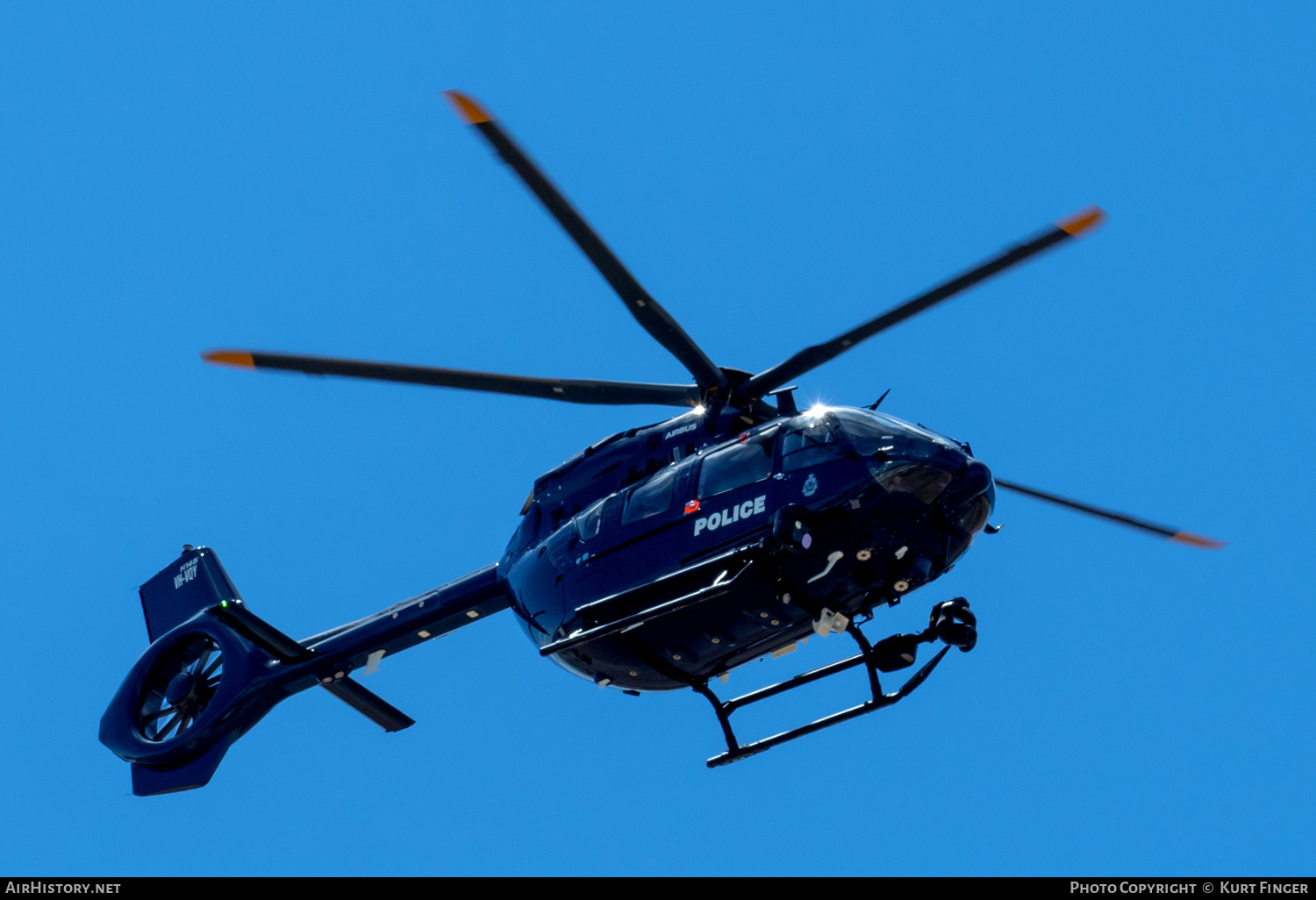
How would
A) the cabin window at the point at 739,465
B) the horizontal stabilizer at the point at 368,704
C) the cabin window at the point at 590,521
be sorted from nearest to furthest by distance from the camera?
1. the cabin window at the point at 739,465
2. the cabin window at the point at 590,521
3. the horizontal stabilizer at the point at 368,704

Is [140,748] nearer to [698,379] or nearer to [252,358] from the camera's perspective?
[252,358]

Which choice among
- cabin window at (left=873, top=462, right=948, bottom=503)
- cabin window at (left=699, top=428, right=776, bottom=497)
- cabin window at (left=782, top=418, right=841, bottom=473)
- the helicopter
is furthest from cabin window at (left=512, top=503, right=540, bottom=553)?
cabin window at (left=873, top=462, right=948, bottom=503)

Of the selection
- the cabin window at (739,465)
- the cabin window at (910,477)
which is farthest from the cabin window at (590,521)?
the cabin window at (910,477)

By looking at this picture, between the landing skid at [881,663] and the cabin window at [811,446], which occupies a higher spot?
the cabin window at [811,446]

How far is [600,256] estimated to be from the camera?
634 inches

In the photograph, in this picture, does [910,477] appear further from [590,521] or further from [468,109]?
[468,109]

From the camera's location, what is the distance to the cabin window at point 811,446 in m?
16.4

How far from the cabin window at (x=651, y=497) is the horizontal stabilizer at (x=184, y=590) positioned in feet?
24.6

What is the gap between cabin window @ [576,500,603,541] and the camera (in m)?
17.9

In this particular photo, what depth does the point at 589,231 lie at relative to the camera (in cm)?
1580

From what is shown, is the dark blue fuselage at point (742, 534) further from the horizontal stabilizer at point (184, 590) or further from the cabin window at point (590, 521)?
the horizontal stabilizer at point (184, 590)

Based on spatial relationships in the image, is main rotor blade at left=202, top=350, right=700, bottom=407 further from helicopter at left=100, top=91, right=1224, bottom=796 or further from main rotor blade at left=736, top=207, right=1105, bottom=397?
main rotor blade at left=736, top=207, right=1105, bottom=397

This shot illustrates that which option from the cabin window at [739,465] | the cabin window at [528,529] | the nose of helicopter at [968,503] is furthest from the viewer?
the cabin window at [528,529]

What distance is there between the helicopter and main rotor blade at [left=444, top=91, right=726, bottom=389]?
2 cm
